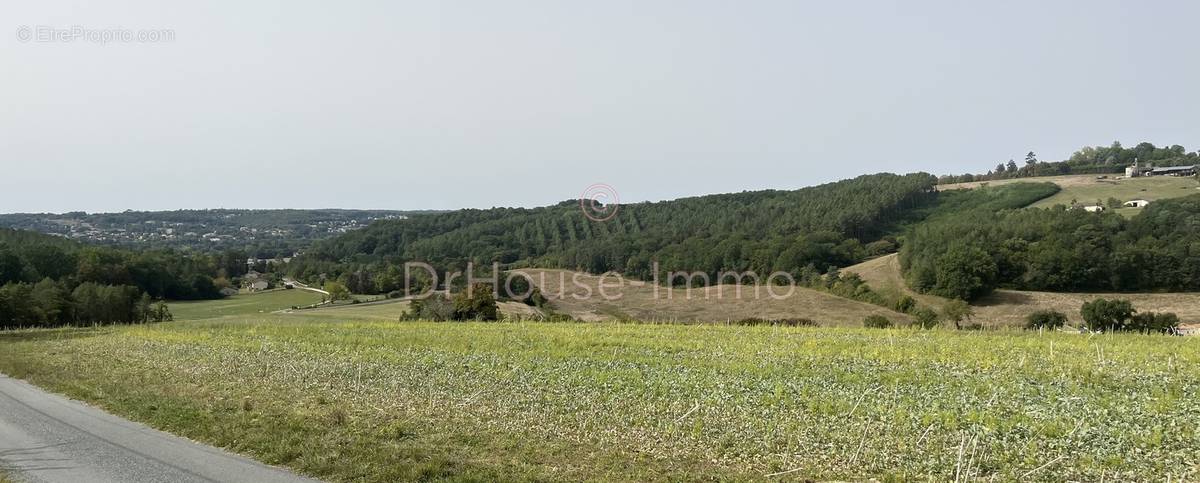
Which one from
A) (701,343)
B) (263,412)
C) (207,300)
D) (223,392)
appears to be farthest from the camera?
(207,300)

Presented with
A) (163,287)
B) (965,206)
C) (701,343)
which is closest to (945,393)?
(701,343)

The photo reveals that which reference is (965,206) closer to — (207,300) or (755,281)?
(755,281)

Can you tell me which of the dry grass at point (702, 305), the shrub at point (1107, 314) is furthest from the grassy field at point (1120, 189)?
the shrub at point (1107, 314)

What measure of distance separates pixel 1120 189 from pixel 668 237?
81.1 m

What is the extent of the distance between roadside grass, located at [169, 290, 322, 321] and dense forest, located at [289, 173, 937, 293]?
10471 mm

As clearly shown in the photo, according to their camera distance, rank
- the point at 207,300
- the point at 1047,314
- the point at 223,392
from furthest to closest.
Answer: the point at 207,300
the point at 1047,314
the point at 223,392

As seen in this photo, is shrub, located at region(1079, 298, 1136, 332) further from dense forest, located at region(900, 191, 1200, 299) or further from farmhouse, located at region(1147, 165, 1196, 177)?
farmhouse, located at region(1147, 165, 1196, 177)

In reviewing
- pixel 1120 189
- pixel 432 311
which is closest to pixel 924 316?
pixel 432 311

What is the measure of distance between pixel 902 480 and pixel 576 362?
1395 cm

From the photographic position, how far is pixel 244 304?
340ft

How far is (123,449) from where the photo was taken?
38.9 feet

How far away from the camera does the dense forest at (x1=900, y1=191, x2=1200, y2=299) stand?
240ft

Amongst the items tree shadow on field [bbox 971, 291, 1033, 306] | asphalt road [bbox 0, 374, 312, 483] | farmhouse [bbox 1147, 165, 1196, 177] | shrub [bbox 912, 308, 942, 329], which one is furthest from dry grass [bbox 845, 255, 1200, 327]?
farmhouse [bbox 1147, 165, 1196, 177]

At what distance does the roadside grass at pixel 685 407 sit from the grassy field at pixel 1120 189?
103m
